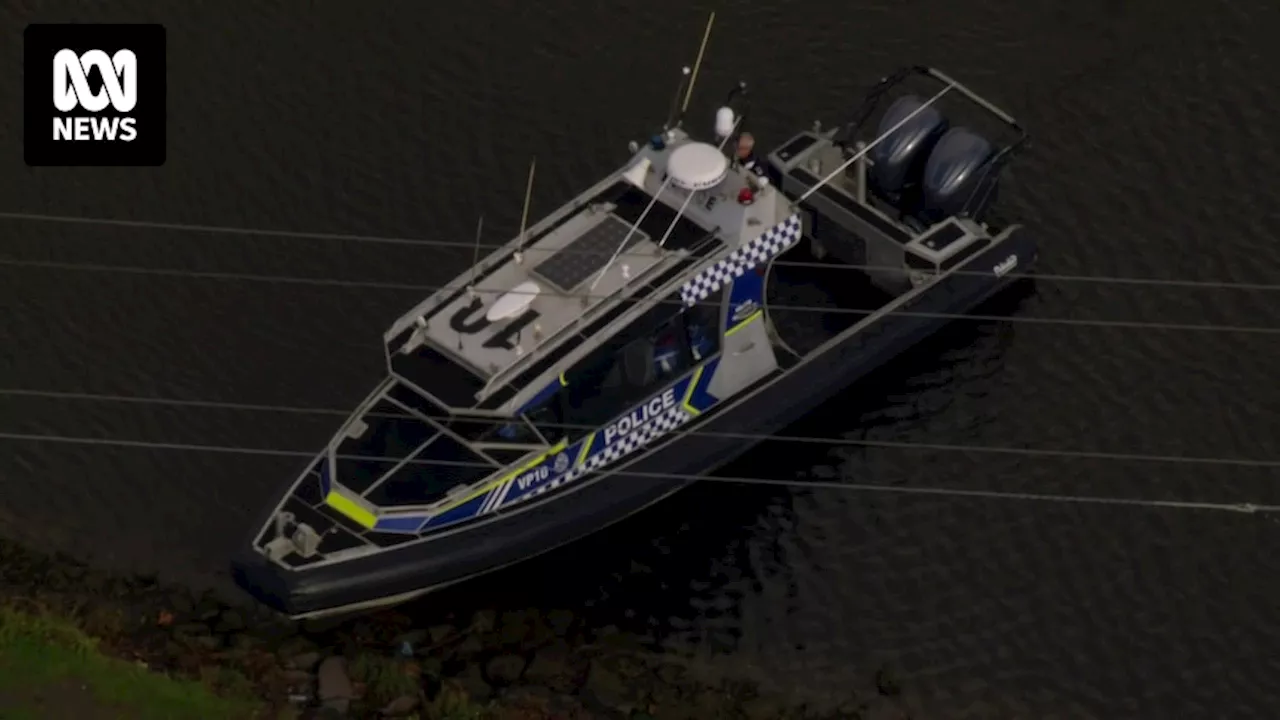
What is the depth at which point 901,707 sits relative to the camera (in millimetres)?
34562

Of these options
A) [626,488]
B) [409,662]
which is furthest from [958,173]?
[409,662]

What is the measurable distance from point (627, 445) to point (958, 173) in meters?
9.24

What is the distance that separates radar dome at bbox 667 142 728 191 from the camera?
36.1 meters

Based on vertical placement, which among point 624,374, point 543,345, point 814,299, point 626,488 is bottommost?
point 626,488

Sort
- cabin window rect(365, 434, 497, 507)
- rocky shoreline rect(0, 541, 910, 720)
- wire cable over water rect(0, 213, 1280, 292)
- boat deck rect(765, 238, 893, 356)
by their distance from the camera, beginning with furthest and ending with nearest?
wire cable over water rect(0, 213, 1280, 292), boat deck rect(765, 238, 893, 356), cabin window rect(365, 434, 497, 507), rocky shoreline rect(0, 541, 910, 720)

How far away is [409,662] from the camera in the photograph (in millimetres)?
34562

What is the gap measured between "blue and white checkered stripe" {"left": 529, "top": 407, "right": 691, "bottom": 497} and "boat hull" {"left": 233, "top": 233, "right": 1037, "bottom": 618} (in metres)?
0.17

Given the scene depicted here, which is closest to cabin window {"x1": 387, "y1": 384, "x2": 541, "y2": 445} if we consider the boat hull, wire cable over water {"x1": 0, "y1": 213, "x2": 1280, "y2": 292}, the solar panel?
the boat hull

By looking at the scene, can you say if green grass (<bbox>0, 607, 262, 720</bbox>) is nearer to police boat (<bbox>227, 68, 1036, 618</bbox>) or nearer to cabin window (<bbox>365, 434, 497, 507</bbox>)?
police boat (<bbox>227, 68, 1036, 618</bbox>)

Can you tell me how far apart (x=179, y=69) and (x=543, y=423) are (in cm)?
1709

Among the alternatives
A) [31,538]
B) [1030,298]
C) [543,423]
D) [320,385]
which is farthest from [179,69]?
[1030,298]

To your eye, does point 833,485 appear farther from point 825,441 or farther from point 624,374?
point 624,374

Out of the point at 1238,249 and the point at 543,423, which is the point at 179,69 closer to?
the point at 543,423

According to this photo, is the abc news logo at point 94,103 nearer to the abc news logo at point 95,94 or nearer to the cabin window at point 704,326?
the abc news logo at point 95,94
